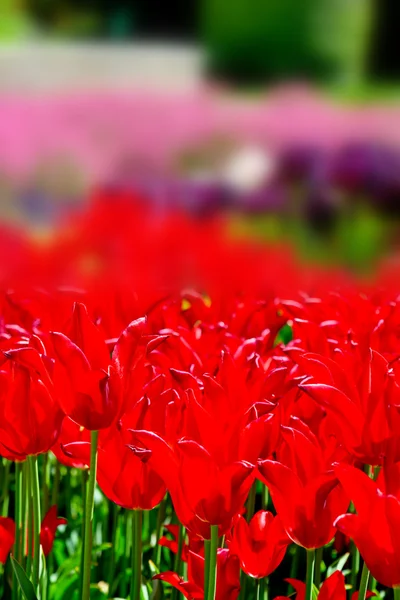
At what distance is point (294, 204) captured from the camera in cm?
140

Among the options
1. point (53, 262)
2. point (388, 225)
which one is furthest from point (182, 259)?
point (388, 225)

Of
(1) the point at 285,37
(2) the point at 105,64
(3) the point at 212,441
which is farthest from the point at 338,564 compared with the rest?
(2) the point at 105,64

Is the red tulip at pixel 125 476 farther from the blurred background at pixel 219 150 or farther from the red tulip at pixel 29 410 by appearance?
the blurred background at pixel 219 150

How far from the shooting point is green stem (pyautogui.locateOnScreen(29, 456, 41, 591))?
2.94 ft

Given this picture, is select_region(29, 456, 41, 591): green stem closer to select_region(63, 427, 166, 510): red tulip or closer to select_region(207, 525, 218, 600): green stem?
select_region(63, 427, 166, 510): red tulip

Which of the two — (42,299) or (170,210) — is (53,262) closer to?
(42,299)

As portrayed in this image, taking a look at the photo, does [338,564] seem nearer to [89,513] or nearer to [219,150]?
[89,513]

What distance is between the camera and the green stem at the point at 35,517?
2.94 ft

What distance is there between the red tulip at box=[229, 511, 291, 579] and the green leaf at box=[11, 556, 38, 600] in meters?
0.20

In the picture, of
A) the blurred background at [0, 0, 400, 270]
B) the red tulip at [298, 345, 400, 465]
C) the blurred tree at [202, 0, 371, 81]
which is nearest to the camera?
the red tulip at [298, 345, 400, 465]

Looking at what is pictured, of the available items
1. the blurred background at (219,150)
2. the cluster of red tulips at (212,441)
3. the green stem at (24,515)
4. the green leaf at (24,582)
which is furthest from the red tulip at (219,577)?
the blurred background at (219,150)

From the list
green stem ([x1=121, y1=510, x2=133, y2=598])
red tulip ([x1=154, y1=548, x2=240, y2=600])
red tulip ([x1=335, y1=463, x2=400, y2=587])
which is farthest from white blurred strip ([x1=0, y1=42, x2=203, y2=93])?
red tulip ([x1=335, y1=463, x2=400, y2=587])

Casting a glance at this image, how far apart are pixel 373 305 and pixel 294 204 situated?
203 mm

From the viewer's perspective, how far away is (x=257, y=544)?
86 cm
